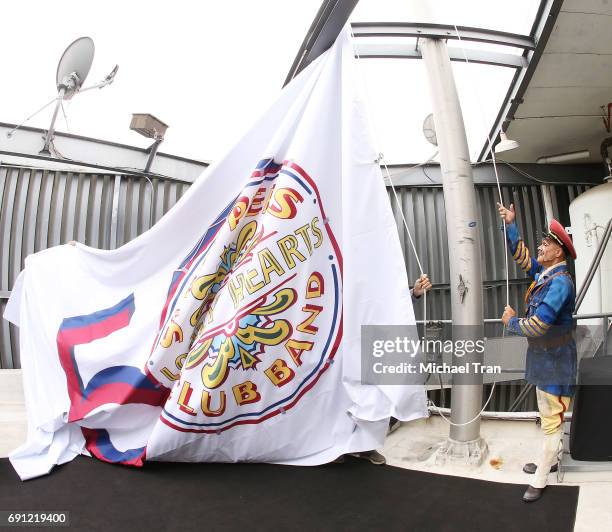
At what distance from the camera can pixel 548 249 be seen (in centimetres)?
283

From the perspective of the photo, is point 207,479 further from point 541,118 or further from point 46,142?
point 541,118

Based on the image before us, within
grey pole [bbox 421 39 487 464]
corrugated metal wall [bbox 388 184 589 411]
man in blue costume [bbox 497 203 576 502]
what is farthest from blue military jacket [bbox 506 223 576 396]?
corrugated metal wall [bbox 388 184 589 411]

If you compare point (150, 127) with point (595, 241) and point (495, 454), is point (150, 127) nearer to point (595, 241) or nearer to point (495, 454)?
point (495, 454)

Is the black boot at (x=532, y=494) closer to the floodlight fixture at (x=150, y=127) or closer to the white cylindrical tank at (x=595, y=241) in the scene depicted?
the white cylindrical tank at (x=595, y=241)

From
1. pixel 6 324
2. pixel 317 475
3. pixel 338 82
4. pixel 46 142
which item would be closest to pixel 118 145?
pixel 46 142

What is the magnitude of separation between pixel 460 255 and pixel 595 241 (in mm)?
3538

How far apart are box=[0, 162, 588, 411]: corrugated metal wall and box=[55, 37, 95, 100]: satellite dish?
1114mm

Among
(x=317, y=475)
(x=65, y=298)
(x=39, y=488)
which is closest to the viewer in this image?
(x=39, y=488)

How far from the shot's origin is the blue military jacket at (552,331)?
2648mm

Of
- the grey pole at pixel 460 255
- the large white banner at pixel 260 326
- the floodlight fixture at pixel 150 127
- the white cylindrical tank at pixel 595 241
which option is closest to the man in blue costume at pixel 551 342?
the grey pole at pixel 460 255

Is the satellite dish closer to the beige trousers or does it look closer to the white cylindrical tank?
the beige trousers

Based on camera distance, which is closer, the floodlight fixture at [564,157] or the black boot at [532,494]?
the black boot at [532,494]

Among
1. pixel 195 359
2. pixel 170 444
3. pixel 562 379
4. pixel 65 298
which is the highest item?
pixel 65 298

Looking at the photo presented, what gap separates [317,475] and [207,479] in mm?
698
